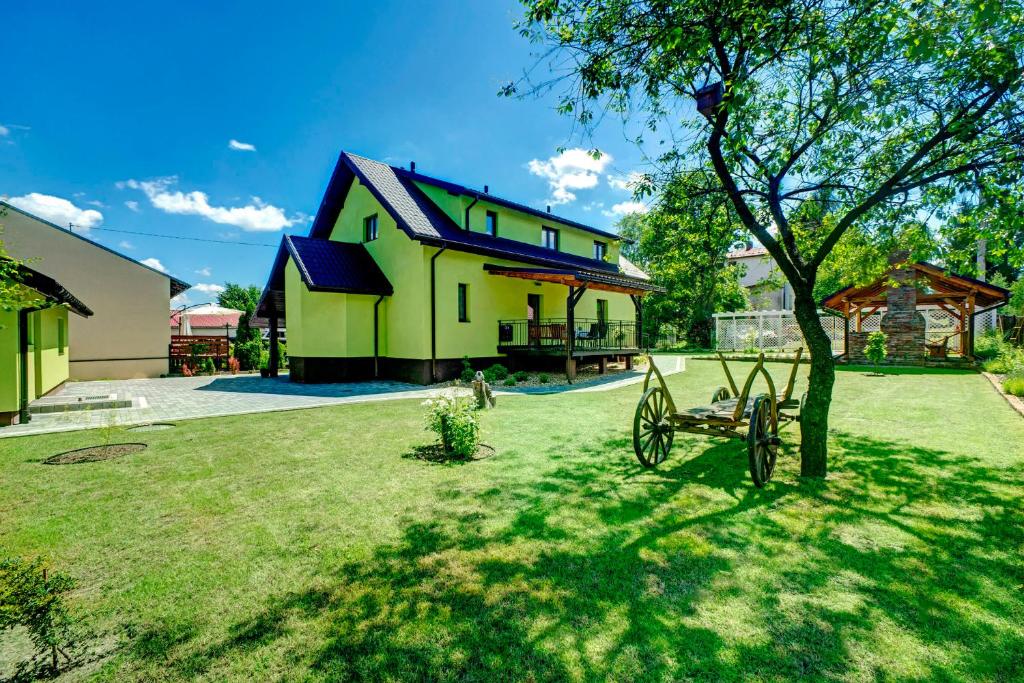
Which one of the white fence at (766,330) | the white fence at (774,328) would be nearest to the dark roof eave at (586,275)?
the white fence at (766,330)

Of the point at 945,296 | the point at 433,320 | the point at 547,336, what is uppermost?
the point at 945,296

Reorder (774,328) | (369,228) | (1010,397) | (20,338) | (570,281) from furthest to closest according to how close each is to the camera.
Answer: (774,328) < (369,228) < (570,281) < (1010,397) < (20,338)

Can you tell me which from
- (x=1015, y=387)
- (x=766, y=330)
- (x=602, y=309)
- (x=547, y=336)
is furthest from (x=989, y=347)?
(x=547, y=336)

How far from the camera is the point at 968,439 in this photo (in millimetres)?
6254

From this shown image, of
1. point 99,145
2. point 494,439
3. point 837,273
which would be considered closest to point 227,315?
point 99,145

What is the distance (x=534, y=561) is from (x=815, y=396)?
378 cm

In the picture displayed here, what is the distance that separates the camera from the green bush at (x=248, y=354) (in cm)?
1981

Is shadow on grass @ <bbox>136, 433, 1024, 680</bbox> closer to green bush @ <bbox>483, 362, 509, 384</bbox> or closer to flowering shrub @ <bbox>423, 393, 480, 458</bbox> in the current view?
flowering shrub @ <bbox>423, 393, 480, 458</bbox>

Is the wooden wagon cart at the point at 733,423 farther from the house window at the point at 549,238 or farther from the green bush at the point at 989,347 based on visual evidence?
the green bush at the point at 989,347

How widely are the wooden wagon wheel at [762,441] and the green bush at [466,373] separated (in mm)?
9876

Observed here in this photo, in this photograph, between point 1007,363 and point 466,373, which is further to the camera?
point 466,373

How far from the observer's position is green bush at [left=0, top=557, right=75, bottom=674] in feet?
7.23

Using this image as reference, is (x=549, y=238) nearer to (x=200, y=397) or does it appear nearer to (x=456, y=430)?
(x=200, y=397)

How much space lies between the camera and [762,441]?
4.57m
